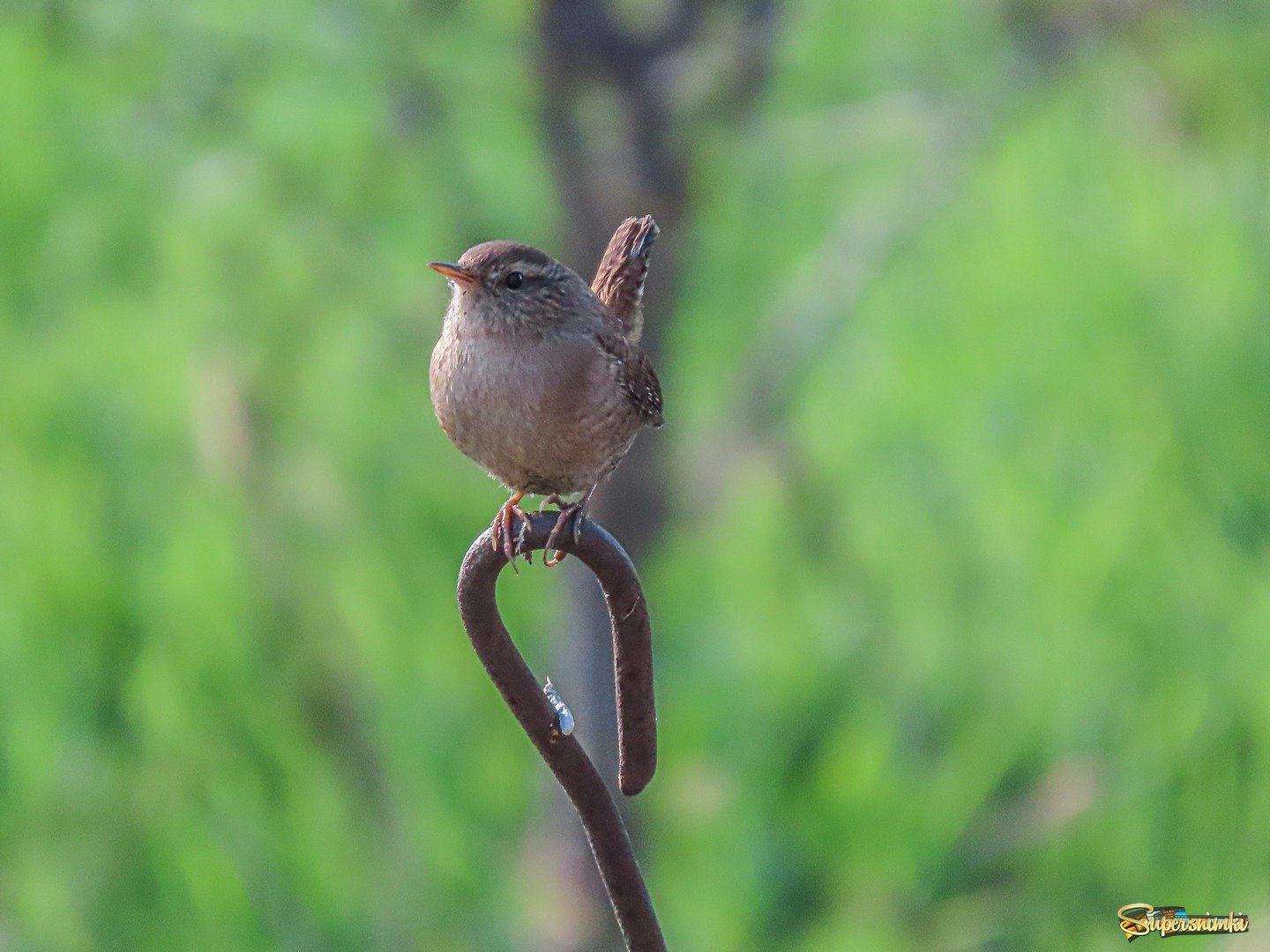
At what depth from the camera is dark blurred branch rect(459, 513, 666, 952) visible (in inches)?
66.3

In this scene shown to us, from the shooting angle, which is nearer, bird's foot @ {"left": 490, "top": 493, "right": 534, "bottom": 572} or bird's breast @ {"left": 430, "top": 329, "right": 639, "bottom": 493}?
bird's foot @ {"left": 490, "top": 493, "right": 534, "bottom": 572}

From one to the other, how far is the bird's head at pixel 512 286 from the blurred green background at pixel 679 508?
1.77 meters

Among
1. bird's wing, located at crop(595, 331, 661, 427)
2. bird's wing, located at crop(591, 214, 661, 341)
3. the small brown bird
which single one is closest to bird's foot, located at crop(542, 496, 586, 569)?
the small brown bird

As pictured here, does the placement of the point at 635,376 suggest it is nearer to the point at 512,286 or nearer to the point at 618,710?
the point at 512,286

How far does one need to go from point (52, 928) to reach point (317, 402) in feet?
5.22

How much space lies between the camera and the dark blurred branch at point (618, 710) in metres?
1.68

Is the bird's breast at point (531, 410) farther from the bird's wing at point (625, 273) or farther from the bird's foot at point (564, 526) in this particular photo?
the bird's wing at point (625, 273)

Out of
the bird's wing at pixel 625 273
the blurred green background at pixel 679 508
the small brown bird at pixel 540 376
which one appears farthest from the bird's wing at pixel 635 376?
the blurred green background at pixel 679 508

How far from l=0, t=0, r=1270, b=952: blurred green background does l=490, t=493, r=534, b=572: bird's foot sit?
83.3 inches

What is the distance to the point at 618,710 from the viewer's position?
173 cm

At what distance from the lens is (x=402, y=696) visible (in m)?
4.30

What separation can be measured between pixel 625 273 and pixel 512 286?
0.26 m

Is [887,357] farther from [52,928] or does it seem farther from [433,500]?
[52,928]

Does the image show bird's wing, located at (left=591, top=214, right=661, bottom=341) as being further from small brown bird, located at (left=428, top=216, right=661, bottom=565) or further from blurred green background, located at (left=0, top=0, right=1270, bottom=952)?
blurred green background, located at (left=0, top=0, right=1270, bottom=952)
